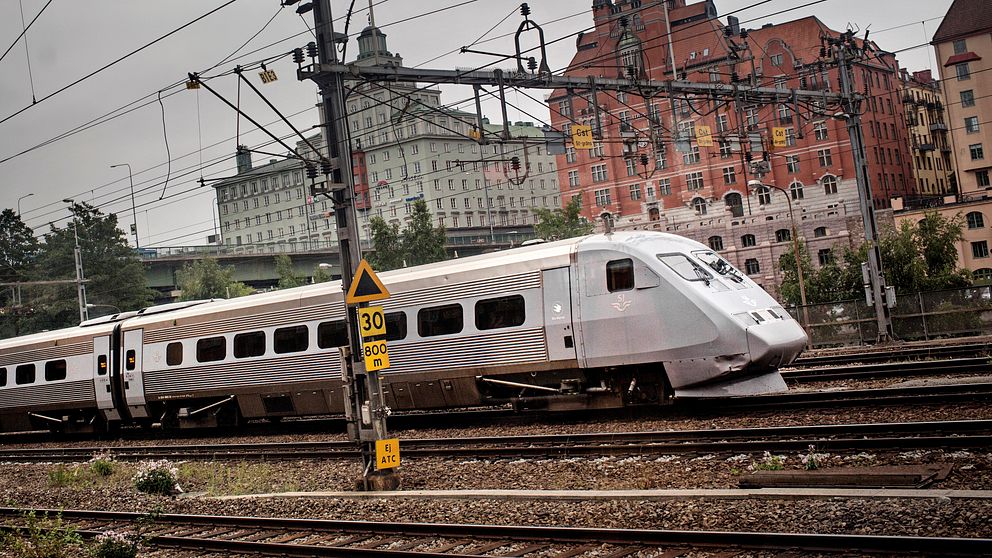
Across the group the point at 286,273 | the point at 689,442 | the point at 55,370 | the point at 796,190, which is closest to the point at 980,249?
the point at 796,190

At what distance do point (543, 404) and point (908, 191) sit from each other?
244ft

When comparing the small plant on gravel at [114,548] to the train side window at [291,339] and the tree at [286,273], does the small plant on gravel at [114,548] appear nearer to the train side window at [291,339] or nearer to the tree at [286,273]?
the train side window at [291,339]

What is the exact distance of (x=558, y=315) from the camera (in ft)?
59.1

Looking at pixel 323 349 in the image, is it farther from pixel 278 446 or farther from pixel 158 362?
pixel 158 362

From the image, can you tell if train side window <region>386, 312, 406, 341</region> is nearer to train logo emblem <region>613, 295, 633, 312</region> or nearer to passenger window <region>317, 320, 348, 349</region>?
passenger window <region>317, 320, 348, 349</region>

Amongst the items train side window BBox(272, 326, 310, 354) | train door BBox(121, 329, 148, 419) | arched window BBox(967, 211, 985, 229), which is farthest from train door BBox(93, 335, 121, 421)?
arched window BBox(967, 211, 985, 229)

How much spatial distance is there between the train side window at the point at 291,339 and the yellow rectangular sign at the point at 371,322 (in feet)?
23.7

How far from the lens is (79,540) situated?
11.8m

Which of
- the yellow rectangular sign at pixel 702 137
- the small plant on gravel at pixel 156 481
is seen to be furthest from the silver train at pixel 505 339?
the yellow rectangular sign at pixel 702 137

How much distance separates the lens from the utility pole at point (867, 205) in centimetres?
3084

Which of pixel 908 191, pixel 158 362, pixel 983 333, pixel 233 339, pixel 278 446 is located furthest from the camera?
pixel 908 191

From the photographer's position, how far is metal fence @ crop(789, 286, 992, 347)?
30.2 m

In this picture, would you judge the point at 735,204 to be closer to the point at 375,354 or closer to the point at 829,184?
the point at 829,184

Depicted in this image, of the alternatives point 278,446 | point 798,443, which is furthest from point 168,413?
point 798,443
